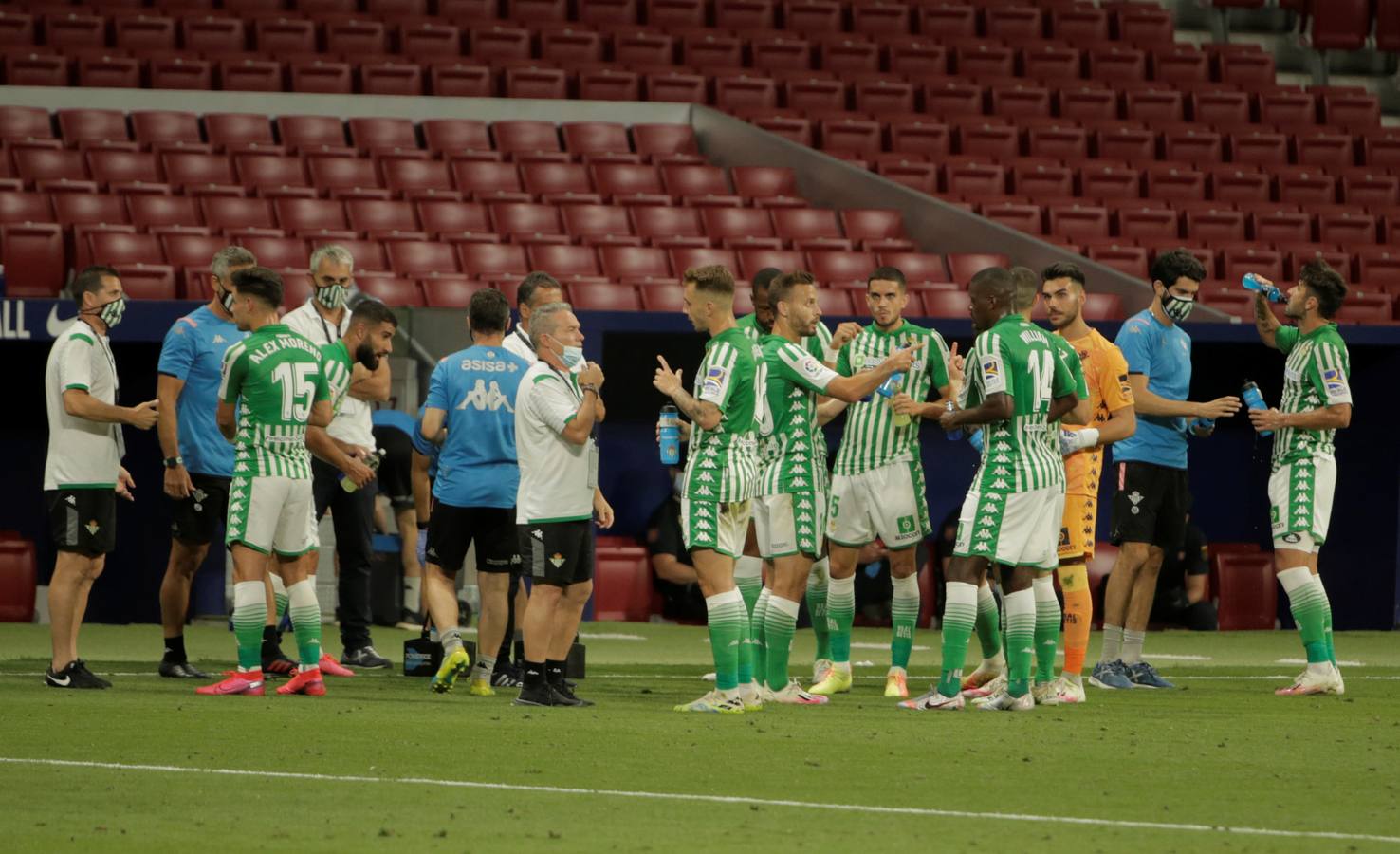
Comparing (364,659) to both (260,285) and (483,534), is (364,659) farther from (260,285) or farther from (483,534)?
(260,285)

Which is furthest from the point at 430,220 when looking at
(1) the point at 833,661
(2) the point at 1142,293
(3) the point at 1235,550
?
(1) the point at 833,661

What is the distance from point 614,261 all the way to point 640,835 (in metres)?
11.6

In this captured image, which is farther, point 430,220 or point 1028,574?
point 430,220

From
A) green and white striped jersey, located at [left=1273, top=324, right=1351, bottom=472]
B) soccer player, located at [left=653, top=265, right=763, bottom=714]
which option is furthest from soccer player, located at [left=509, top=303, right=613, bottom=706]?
green and white striped jersey, located at [left=1273, top=324, right=1351, bottom=472]

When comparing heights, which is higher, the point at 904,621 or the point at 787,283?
the point at 787,283

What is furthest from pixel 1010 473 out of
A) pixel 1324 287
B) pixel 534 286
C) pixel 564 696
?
pixel 534 286

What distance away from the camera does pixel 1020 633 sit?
8.65 metres

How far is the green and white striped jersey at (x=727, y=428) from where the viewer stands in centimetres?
831

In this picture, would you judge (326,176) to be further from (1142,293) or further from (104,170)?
(1142,293)

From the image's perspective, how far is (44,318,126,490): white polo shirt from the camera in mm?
9391

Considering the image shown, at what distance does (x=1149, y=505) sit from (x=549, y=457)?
3.50 meters

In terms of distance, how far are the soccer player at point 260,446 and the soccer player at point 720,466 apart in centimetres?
189

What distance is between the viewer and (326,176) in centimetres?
1783

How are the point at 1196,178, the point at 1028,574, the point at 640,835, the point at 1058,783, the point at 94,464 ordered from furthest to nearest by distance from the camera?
the point at 1196,178
the point at 94,464
the point at 1028,574
the point at 1058,783
the point at 640,835
